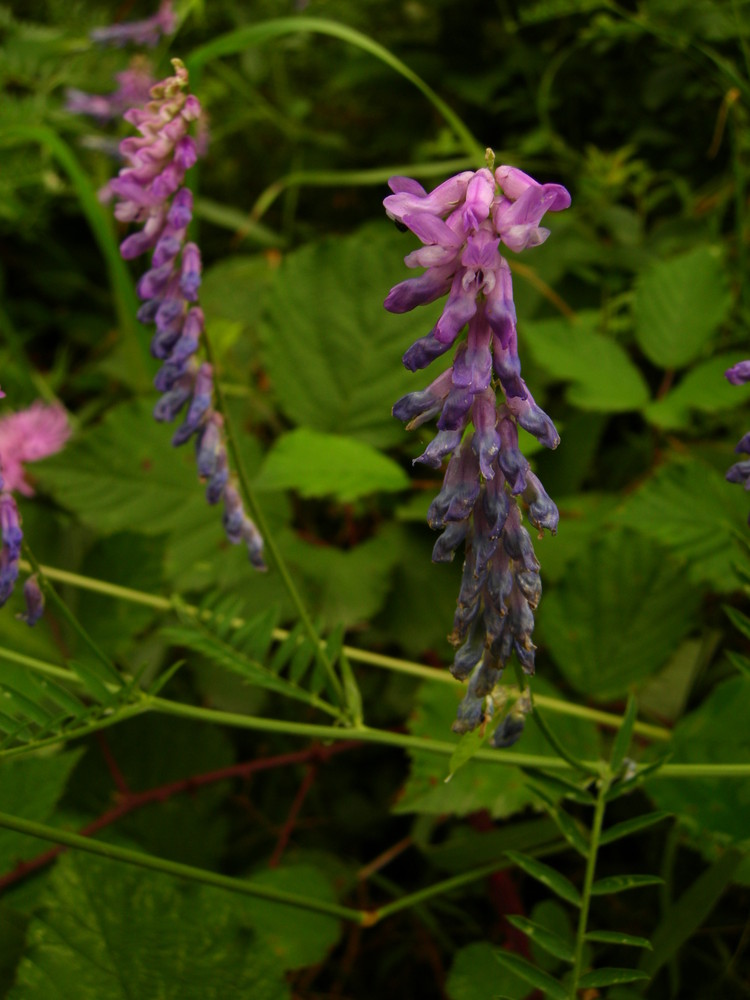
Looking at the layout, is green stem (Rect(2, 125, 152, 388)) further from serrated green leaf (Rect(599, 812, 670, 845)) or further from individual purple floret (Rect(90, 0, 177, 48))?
serrated green leaf (Rect(599, 812, 670, 845))

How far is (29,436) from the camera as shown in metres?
1.87

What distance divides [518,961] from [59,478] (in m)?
1.30

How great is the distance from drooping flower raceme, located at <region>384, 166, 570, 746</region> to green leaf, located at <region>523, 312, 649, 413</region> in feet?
3.07

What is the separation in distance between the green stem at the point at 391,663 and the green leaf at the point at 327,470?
0.91 feet

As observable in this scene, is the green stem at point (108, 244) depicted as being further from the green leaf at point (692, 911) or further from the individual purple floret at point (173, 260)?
the green leaf at point (692, 911)

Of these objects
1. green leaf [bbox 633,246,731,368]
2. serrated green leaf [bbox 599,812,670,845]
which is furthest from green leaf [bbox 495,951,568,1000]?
green leaf [bbox 633,246,731,368]

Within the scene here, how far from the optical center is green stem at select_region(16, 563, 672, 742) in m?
1.36

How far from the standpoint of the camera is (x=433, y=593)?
5.50ft

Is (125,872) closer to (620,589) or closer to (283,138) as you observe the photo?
(620,589)

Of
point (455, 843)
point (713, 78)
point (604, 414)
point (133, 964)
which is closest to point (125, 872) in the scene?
point (133, 964)

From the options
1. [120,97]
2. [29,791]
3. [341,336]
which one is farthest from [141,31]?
[29,791]

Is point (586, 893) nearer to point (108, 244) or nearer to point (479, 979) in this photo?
point (479, 979)

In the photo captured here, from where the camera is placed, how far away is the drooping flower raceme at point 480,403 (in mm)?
685

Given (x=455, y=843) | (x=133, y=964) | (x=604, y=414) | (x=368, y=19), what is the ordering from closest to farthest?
(x=133, y=964), (x=455, y=843), (x=604, y=414), (x=368, y=19)
